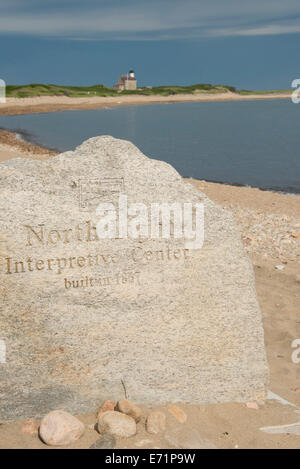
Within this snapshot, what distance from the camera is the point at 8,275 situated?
3568 mm

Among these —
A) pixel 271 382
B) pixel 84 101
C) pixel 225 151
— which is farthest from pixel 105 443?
pixel 84 101

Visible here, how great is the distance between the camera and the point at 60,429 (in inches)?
139

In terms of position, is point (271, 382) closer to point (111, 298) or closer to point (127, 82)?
point (111, 298)

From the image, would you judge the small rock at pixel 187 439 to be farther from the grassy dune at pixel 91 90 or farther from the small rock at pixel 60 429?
the grassy dune at pixel 91 90


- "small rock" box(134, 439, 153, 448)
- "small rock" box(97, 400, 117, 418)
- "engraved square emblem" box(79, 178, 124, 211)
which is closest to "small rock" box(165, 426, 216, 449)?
"small rock" box(134, 439, 153, 448)

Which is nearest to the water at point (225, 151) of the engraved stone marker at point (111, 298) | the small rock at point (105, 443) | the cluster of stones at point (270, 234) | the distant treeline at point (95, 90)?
the cluster of stones at point (270, 234)

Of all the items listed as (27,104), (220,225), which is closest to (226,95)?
(27,104)

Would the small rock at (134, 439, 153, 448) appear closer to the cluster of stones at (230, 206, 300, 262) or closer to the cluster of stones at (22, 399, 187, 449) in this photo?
the cluster of stones at (22, 399, 187, 449)

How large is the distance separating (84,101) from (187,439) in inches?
3546

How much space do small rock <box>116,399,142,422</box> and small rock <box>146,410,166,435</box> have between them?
9cm

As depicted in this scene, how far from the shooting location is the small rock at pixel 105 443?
349 cm

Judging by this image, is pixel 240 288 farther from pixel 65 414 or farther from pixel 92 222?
pixel 65 414

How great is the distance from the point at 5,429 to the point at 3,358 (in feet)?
1.92

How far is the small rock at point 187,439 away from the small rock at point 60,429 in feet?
2.27
